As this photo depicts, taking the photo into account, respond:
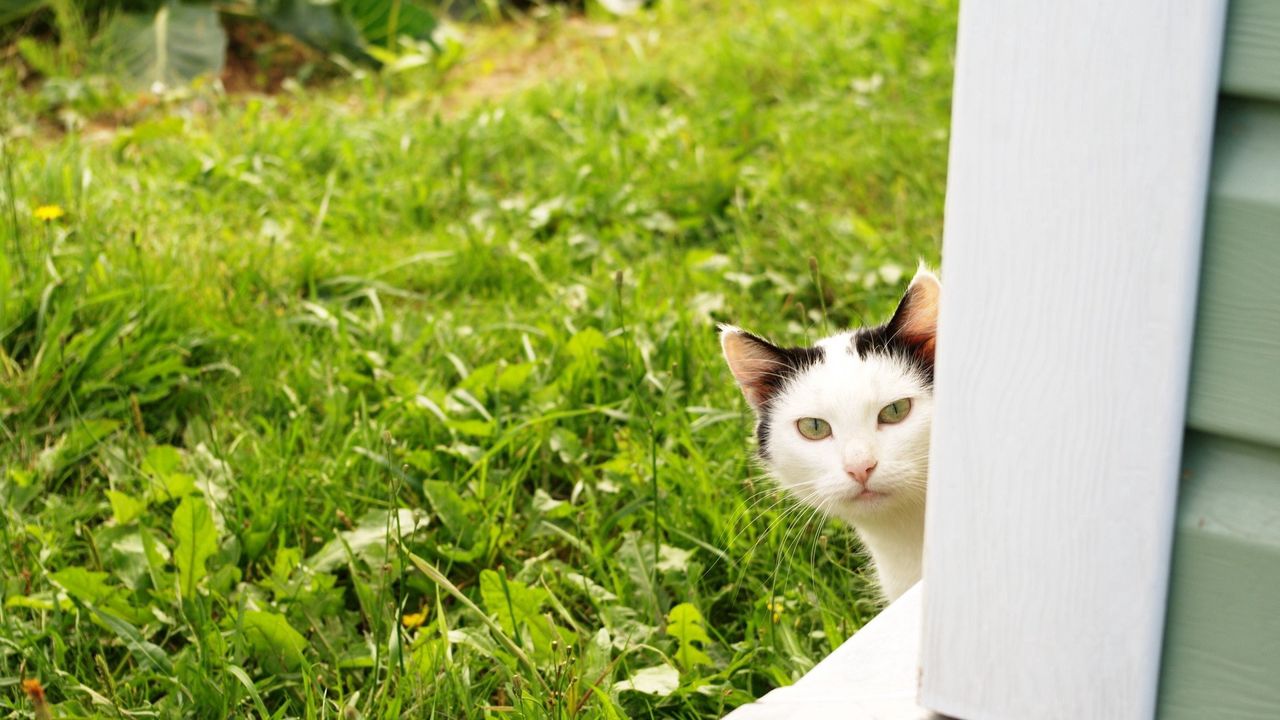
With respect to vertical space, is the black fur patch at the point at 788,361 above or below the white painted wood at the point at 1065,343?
below

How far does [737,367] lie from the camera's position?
201cm

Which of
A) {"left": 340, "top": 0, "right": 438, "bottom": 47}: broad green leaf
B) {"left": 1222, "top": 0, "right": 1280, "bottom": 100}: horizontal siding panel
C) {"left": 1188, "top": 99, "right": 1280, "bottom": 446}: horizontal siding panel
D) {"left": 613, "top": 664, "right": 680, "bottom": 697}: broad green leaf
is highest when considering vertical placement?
{"left": 1222, "top": 0, "right": 1280, "bottom": 100}: horizontal siding panel

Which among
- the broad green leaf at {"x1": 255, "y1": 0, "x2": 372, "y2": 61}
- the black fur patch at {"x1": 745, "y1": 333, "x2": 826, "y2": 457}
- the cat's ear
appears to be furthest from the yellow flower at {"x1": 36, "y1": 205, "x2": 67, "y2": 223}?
the broad green leaf at {"x1": 255, "y1": 0, "x2": 372, "y2": 61}

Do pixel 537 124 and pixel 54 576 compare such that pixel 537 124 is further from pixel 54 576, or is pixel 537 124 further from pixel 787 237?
pixel 54 576

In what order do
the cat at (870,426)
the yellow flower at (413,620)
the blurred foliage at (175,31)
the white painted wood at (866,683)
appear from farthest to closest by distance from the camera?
the blurred foliage at (175,31) → the yellow flower at (413,620) → the cat at (870,426) → the white painted wood at (866,683)

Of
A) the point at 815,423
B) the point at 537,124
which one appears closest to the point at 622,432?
the point at 815,423

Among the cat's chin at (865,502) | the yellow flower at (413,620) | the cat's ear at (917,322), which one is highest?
the cat's ear at (917,322)

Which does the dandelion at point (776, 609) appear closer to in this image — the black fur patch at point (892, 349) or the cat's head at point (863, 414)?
the cat's head at point (863, 414)

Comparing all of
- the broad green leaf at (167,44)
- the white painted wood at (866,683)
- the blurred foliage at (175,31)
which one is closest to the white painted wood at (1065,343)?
the white painted wood at (866,683)

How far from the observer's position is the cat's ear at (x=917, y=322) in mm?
1786

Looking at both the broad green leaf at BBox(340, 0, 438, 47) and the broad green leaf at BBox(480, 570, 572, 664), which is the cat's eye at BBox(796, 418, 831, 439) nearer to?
the broad green leaf at BBox(480, 570, 572, 664)

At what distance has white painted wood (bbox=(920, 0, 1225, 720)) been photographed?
896 millimetres

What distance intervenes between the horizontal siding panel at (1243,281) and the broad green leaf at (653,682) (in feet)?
3.00

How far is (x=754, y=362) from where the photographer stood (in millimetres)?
1977
